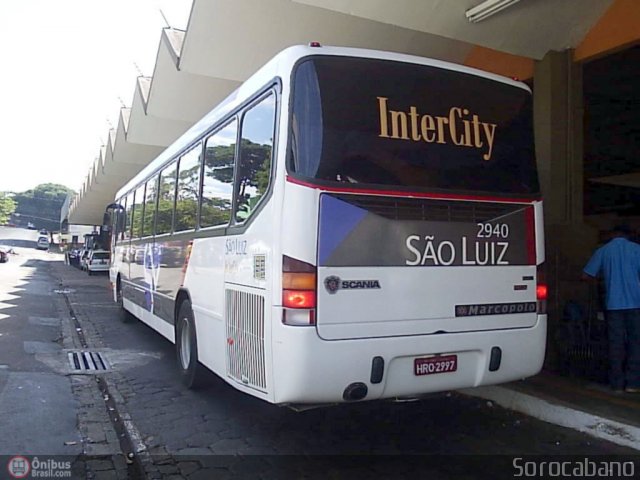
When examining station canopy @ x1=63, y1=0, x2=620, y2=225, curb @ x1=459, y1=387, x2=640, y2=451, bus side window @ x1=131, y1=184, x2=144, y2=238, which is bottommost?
curb @ x1=459, y1=387, x2=640, y2=451

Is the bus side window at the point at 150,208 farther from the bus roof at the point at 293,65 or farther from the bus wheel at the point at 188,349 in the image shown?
the bus roof at the point at 293,65

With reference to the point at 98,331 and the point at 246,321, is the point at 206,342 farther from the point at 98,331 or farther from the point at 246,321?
the point at 98,331

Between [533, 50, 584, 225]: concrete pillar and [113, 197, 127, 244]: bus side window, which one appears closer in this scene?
[533, 50, 584, 225]: concrete pillar

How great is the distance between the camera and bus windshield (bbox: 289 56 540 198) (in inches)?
165

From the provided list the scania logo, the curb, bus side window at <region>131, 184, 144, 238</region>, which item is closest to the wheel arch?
the scania logo

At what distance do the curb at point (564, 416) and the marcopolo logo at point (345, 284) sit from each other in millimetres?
2433

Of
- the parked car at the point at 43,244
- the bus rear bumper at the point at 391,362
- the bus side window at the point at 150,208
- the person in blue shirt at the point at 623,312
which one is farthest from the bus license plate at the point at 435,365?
the parked car at the point at 43,244

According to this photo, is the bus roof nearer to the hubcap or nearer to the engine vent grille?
the engine vent grille

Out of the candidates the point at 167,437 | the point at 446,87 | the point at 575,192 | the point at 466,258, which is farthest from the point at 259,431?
the point at 575,192

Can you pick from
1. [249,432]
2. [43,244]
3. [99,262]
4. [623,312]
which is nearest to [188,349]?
[249,432]

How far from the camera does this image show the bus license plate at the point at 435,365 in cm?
429

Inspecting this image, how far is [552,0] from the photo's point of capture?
7.40 meters

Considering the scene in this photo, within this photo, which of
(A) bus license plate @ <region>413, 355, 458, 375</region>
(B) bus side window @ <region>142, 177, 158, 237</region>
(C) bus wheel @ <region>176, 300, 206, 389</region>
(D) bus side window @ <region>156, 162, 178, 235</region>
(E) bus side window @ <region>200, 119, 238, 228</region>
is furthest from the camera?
(B) bus side window @ <region>142, 177, 158, 237</region>

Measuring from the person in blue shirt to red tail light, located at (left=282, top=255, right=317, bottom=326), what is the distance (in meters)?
3.56
